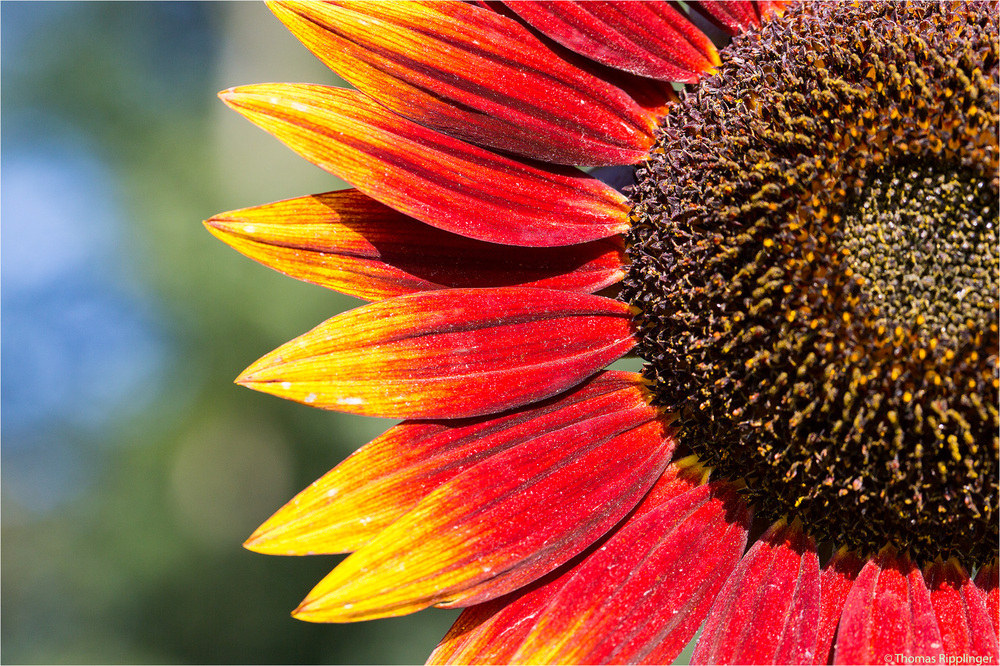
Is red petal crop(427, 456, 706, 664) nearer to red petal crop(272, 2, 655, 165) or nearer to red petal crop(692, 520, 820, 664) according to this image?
red petal crop(692, 520, 820, 664)

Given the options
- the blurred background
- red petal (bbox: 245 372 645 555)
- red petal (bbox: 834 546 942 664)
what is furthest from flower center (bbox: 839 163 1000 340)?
the blurred background

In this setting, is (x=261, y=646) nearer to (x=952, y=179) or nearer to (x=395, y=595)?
(x=395, y=595)

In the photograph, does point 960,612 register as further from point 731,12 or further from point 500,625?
point 731,12

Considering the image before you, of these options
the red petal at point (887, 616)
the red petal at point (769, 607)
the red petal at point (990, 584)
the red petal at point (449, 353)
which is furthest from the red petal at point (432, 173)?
the red petal at point (990, 584)

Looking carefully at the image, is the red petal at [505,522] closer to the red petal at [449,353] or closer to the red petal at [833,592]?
the red petal at [449,353]

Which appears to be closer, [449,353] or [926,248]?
[926,248]

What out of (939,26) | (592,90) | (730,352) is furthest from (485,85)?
(939,26)

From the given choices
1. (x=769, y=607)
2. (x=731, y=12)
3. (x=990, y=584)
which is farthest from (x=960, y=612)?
(x=731, y=12)
